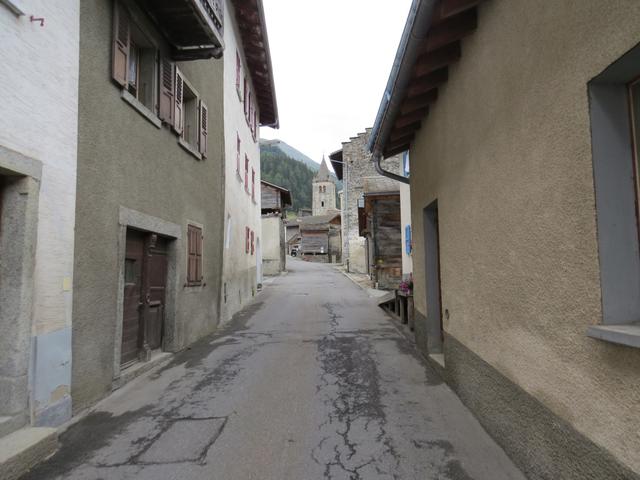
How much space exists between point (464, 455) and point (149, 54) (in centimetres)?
692

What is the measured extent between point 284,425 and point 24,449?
221cm

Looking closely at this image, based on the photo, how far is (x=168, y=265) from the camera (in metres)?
7.64

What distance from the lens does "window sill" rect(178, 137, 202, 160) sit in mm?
7793

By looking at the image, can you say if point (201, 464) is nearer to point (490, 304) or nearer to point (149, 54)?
point (490, 304)

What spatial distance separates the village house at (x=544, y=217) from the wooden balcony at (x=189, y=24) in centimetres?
321

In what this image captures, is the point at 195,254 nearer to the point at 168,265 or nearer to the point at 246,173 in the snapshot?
the point at 168,265

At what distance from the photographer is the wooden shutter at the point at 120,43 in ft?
17.8

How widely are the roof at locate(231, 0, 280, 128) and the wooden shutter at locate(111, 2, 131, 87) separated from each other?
7.08 m

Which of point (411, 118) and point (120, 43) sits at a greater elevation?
point (120, 43)

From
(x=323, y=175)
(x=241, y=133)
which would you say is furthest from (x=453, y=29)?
(x=323, y=175)

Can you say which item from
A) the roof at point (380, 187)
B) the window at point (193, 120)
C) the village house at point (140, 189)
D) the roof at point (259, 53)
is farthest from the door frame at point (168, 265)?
the roof at point (380, 187)

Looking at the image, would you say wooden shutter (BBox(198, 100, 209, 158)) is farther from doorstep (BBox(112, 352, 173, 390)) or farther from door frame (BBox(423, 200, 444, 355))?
door frame (BBox(423, 200, 444, 355))

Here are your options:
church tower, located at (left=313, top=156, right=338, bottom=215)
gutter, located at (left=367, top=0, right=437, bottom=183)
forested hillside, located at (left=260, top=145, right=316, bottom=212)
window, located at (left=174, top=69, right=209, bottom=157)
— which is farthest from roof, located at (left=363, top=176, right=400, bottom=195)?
forested hillside, located at (left=260, top=145, right=316, bottom=212)

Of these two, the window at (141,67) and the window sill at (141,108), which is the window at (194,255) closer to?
the window sill at (141,108)
